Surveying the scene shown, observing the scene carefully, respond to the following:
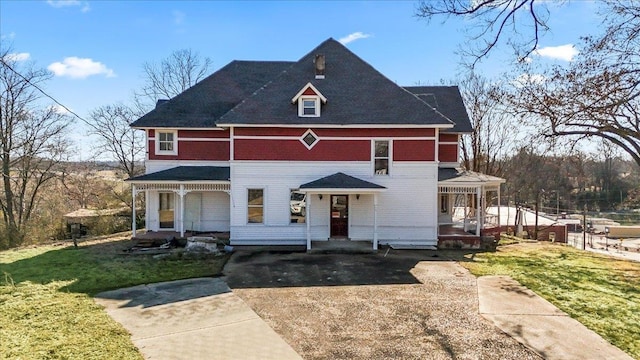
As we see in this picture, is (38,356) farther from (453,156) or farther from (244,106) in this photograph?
(453,156)

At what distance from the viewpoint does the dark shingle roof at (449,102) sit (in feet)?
66.1

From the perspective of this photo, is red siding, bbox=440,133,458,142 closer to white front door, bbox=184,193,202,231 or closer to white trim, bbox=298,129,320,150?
white trim, bbox=298,129,320,150

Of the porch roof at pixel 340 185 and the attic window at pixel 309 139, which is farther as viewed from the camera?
the attic window at pixel 309 139

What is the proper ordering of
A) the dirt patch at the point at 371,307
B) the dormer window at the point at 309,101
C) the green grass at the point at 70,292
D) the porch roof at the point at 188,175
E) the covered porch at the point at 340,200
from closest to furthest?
1. the green grass at the point at 70,292
2. the dirt patch at the point at 371,307
3. the covered porch at the point at 340,200
4. the dormer window at the point at 309,101
5. the porch roof at the point at 188,175

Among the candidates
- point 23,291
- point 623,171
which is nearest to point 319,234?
point 23,291

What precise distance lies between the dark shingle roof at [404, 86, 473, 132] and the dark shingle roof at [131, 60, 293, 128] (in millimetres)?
8310

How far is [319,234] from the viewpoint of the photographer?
17.3 m

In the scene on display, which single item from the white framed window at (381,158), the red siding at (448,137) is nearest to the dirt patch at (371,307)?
the white framed window at (381,158)

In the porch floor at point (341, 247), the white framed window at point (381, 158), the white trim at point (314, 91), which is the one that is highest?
the white trim at point (314, 91)

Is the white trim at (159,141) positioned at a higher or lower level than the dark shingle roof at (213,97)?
lower

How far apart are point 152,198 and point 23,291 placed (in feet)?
29.0

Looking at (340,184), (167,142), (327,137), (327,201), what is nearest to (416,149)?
(340,184)

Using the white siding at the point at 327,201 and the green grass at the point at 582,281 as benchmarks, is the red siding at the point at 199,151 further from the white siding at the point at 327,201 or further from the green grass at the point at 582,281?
the green grass at the point at 582,281

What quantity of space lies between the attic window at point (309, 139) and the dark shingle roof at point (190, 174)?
157 inches
